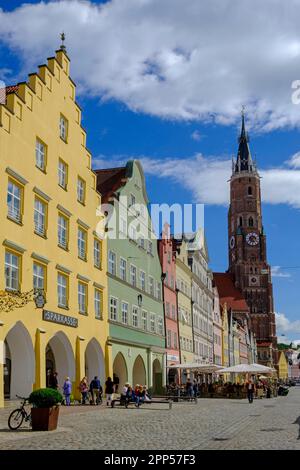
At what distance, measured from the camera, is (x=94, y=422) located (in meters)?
20.5

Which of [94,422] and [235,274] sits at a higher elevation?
[235,274]

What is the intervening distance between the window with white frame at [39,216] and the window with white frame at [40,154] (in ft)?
5.17

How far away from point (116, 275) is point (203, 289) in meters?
34.2

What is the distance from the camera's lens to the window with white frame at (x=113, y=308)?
1483 inches

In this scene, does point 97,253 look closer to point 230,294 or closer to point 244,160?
point 230,294

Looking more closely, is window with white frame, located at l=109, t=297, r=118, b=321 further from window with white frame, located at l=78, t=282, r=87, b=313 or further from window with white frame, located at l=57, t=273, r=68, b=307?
window with white frame, located at l=57, t=273, r=68, b=307

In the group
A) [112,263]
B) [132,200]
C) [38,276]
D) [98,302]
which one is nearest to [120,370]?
[98,302]

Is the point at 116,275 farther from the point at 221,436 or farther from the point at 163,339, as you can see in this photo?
Result: the point at 221,436

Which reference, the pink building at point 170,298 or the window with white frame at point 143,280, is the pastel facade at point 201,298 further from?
the window with white frame at point 143,280

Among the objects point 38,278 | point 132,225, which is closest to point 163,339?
point 132,225

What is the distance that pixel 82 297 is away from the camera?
110 feet

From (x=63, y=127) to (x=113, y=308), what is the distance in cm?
1144

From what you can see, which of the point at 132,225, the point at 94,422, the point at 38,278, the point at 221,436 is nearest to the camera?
the point at 221,436

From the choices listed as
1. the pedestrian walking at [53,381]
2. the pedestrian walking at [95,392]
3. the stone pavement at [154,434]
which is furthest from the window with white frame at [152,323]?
the stone pavement at [154,434]
